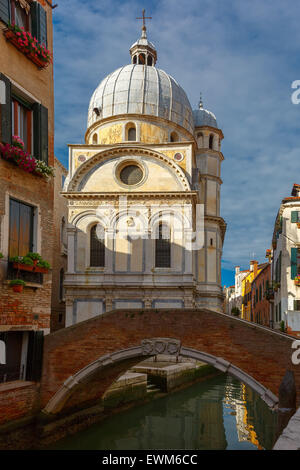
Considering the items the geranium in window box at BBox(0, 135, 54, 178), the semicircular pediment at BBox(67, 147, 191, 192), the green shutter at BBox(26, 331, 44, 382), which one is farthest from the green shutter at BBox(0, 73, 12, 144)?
the semicircular pediment at BBox(67, 147, 191, 192)

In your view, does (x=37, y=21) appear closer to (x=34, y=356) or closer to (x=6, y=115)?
(x=6, y=115)

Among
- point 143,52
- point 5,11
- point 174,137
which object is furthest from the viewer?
point 143,52

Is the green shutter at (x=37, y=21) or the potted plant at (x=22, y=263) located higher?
the green shutter at (x=37, y=21)

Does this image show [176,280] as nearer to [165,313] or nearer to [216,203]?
[216,203]

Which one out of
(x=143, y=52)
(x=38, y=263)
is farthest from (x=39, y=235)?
(x=143, y=52)

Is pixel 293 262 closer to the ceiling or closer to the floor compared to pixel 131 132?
closer to the floor

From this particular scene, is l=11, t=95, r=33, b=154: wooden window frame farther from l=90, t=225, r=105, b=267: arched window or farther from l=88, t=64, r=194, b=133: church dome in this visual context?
l=88, t=64, r=194, b=133: church dome

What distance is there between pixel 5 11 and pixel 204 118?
26093mm

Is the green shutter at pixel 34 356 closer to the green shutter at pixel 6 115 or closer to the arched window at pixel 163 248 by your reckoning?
the green shutter at pixel 6 115

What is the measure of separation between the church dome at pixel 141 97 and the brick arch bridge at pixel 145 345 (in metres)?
20.3

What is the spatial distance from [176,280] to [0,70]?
15.9 m

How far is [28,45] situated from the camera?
1197 cm

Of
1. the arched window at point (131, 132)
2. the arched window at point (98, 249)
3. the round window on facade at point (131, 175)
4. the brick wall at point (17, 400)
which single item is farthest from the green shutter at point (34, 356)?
the arched window at point (131, 132)

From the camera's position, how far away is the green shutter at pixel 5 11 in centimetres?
1135
